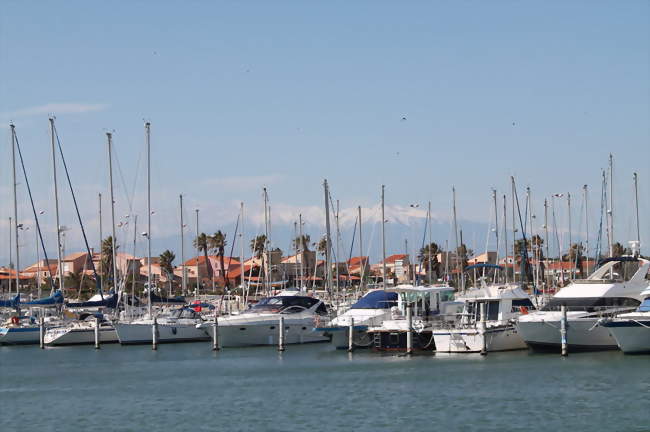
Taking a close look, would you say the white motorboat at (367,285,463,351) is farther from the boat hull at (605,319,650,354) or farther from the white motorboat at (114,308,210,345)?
the white motorboat at (114,308,210,345)

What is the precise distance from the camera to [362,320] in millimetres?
57406

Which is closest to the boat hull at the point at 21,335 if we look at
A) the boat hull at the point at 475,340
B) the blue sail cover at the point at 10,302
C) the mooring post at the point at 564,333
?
the blue sail cover at the point at 10,302

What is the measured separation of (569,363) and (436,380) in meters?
6.85

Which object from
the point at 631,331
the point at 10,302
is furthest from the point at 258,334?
the point at 10,302

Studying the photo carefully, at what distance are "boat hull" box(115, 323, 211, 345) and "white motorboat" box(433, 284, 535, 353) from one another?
19471 mm

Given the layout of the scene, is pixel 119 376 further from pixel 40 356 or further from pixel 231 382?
pixel 40 356

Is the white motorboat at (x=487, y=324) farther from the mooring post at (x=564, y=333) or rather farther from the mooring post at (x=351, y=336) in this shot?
the mooring post at (x=351, y=336)

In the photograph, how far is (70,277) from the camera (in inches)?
5413

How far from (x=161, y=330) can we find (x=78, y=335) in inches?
285

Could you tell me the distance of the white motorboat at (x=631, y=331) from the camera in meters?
46.6

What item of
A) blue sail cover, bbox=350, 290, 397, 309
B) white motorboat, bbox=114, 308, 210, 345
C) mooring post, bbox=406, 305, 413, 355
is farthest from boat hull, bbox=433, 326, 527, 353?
white motorboat, bbox=114, 308, 210, 345

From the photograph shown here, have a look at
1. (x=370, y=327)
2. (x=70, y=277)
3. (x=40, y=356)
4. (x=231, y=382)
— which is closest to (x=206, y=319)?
(x=40, y=356)

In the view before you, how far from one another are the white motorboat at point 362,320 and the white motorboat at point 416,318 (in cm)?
72

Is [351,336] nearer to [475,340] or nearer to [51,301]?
[475,340]
